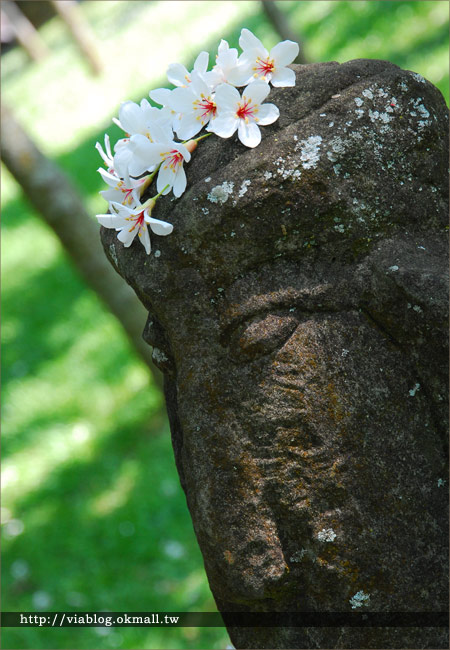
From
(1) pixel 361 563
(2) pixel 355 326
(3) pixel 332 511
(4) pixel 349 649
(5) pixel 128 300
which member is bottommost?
(5) pixel 128 300

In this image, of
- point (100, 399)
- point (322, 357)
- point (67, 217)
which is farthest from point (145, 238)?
point (100, 399)

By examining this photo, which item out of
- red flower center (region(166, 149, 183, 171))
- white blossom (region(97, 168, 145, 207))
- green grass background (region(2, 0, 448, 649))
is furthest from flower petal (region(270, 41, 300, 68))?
green grass background (region(2, 0, 448, 649))

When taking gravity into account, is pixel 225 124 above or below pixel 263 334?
above

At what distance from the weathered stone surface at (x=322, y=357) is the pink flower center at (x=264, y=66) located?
149 mm

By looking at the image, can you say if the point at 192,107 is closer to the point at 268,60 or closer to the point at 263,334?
the point at 268,60

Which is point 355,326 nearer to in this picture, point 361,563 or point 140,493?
point 361,563

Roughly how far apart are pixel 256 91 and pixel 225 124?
0.11 meters

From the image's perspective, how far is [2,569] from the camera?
13.3ft

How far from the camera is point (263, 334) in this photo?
1.68 m

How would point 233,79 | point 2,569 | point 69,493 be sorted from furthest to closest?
point 69,493 → point 2,569 → point 233,79

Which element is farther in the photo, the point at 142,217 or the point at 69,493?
the point at 69,493

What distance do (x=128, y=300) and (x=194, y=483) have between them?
8.55ft

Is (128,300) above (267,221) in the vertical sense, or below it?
below

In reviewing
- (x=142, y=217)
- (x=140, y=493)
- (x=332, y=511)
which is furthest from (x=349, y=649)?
(x=140, y=493)
